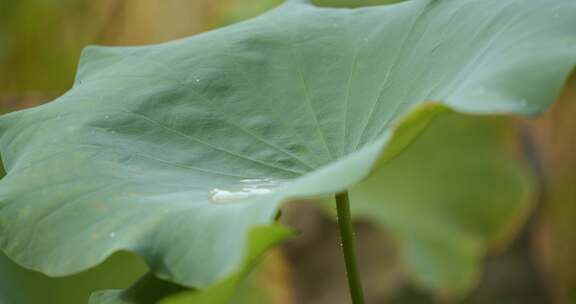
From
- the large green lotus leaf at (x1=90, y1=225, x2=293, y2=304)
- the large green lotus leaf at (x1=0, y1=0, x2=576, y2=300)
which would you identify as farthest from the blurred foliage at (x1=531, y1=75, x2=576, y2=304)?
the large green lotus leaf at (x1=90, y1=225, x2=293, y2=304)

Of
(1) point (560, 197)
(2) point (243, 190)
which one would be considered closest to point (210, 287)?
(2) point (243, 190)

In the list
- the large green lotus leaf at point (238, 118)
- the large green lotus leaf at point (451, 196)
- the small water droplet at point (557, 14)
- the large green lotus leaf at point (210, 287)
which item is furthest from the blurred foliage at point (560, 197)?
the large green lotus leaf at point (210, 287)

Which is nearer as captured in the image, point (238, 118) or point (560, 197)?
point (238, 118)

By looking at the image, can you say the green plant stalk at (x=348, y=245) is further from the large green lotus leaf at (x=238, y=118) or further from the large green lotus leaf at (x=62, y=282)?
the large green lotus leaf at (x=62, y=282)

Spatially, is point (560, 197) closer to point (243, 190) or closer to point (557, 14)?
point (557, 14)

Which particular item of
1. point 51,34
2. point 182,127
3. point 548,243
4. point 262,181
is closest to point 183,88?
point 182,127

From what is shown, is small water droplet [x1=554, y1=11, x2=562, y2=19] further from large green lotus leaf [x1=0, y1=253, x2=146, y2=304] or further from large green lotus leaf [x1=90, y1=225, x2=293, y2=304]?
large green lotus leaf [x1=0, y1=253, x2=146, y2=304]
